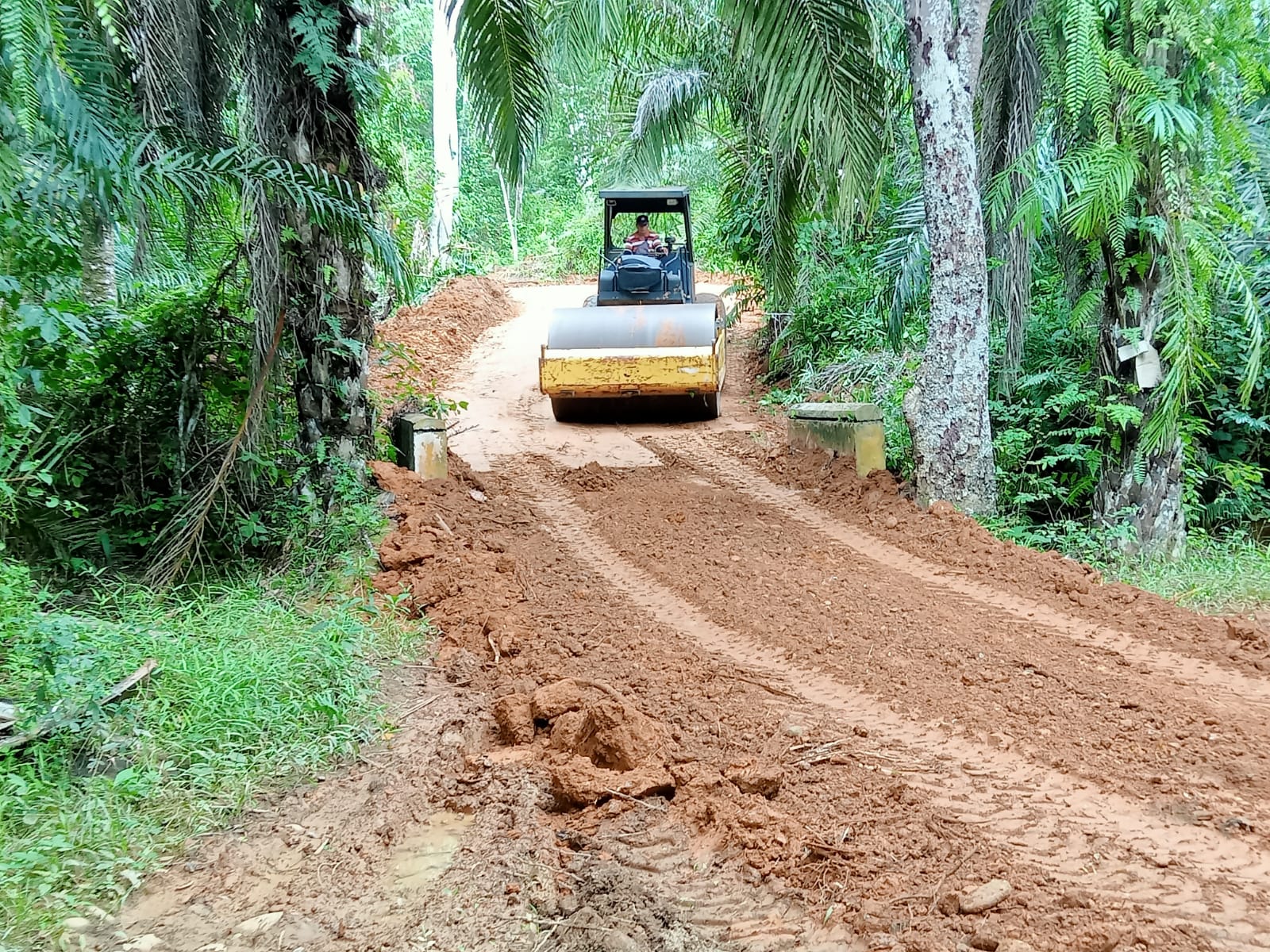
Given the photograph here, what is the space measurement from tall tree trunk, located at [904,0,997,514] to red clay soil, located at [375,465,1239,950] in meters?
1.45

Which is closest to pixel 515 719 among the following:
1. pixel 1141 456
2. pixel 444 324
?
pixel 1141 456

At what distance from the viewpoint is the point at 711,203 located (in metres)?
30.2

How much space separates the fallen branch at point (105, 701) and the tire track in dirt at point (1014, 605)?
14.2 ft

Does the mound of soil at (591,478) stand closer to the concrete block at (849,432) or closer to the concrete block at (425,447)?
the concrete block at (425,447)

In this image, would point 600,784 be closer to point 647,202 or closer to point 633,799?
point 633,799

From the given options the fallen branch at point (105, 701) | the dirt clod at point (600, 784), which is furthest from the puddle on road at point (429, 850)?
the fallen branch at point (105, 701)

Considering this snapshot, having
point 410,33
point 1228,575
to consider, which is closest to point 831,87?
point 1228,575

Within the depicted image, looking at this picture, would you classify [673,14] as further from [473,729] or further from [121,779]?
[121,779]

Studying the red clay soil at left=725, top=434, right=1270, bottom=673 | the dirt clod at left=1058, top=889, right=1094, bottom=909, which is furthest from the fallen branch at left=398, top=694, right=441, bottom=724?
the red clay soil at left=725, top=434, right=1270, bottom=673

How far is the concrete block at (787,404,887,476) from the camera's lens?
27.7 ft

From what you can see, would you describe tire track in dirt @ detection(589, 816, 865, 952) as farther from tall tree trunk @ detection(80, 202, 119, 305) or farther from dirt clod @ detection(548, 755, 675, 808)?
tall tree trunk @ detection(80, 202, 119, 305)

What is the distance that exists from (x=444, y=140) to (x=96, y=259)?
57.0ft

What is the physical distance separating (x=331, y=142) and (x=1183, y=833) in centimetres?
602

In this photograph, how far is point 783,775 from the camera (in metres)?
3.84
